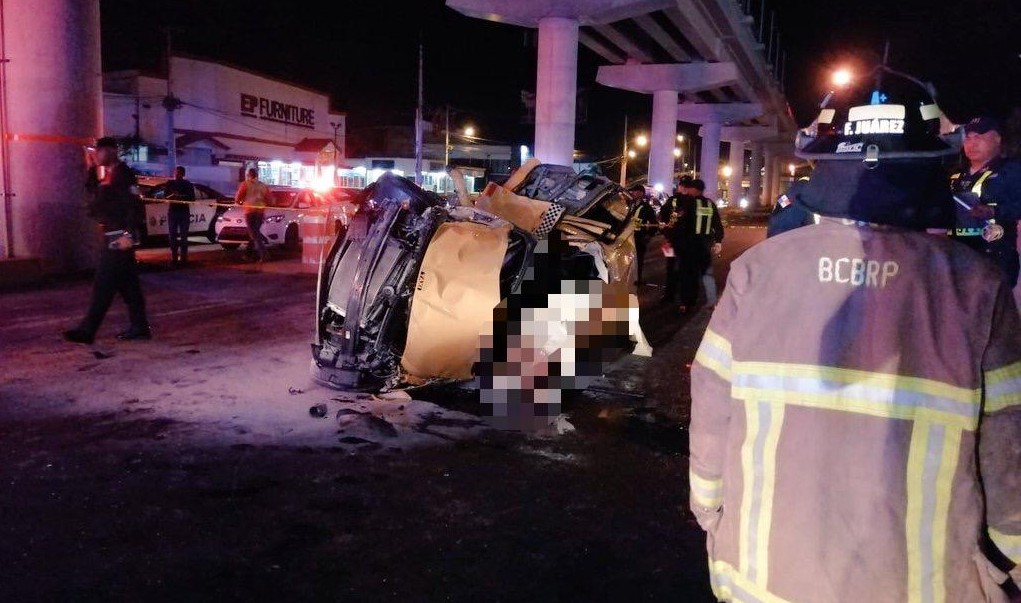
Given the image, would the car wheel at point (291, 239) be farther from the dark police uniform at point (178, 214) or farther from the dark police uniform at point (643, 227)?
the dark police uniform at point (643, 227)

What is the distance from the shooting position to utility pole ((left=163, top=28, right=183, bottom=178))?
38.5 metres

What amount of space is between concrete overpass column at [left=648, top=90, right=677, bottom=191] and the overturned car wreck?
101 ft

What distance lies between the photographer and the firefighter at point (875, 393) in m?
1.64

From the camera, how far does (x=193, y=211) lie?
19.1 metres

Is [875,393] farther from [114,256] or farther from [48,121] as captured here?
[48,121]

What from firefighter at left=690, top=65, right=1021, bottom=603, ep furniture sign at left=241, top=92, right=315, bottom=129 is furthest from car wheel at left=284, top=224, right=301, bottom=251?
ep furniture sign at left=241, top=92, right=315, bottom=129

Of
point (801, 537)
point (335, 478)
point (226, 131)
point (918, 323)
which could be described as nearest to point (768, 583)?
point (801, 537)

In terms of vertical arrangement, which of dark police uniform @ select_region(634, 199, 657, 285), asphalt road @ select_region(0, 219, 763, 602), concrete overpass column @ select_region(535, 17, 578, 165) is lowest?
asphalt road @ select_region(0, 219, 763, 602)

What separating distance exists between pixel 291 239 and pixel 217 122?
2847cm

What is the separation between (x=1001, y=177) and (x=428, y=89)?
59766mm

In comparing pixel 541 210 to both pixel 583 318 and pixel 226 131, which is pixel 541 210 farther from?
pixel 226 131

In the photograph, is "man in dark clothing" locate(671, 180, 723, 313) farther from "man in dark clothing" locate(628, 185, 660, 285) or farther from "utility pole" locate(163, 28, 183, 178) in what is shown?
"utility pole" locate(163, 28, 183, 178)

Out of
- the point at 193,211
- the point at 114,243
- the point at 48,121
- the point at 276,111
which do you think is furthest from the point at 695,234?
the point at 276,111

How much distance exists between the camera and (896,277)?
168 cm
